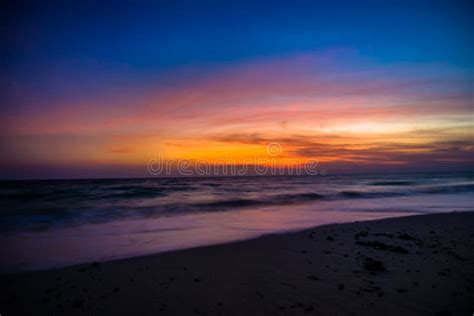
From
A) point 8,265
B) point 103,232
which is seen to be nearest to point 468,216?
point 103,232

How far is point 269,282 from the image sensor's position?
5125 millimetres

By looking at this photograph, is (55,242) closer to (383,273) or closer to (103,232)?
(103,232)

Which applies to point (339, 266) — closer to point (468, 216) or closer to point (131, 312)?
point (131, 312)

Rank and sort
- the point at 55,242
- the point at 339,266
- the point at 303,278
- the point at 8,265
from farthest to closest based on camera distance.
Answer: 1. the point at 55,242
2. the point at 8,265
3. the point at 339,266
4. the point at 303,278

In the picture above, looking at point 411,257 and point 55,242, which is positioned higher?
point 411,257

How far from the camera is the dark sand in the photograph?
4266 millimetres

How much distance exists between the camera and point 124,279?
5.49 meters

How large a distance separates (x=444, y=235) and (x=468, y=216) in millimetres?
5553

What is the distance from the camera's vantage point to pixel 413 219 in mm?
11891

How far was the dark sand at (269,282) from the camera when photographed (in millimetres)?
4266

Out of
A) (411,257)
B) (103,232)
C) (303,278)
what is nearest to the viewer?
(303,278)

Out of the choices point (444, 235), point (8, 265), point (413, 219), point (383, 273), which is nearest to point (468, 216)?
point (413, 219)

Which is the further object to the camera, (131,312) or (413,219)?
(413,219)

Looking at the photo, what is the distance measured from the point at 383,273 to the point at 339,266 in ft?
2.72
